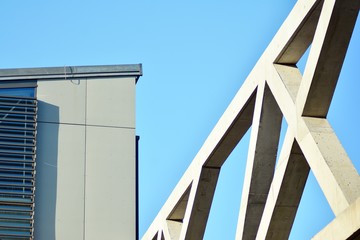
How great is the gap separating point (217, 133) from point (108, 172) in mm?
7259

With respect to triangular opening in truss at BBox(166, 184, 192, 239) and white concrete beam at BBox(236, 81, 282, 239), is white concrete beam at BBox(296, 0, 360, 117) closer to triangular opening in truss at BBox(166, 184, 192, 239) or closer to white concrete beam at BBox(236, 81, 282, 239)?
white concrete beam at BBox(236, 81, 282, 239)

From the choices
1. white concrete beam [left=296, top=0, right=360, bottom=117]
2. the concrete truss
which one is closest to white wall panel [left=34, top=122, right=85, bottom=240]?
the concrete truss

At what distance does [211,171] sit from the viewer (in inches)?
771

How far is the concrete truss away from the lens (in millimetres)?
13047

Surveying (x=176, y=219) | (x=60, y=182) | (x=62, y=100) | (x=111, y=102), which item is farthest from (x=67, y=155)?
(x=176, y=219)

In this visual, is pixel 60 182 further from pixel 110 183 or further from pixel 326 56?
pixel 326 56

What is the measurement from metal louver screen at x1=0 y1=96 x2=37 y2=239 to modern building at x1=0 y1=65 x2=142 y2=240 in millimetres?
24

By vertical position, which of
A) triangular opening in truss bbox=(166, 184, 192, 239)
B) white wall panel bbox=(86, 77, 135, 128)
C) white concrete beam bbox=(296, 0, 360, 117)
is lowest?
triangular opening in truss bbox=(166, 184, 192, 239)

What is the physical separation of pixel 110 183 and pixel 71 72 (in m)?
3.02

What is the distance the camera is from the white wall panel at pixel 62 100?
2525cm

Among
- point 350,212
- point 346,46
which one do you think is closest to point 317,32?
point 346,46

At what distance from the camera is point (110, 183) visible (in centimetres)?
2511

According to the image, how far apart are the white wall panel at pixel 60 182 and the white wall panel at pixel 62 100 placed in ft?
0.71

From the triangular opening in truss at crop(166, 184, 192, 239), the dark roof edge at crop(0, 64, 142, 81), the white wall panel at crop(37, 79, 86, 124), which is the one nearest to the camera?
the triangular opening in truss at crop(166, 184, 192, 239)
